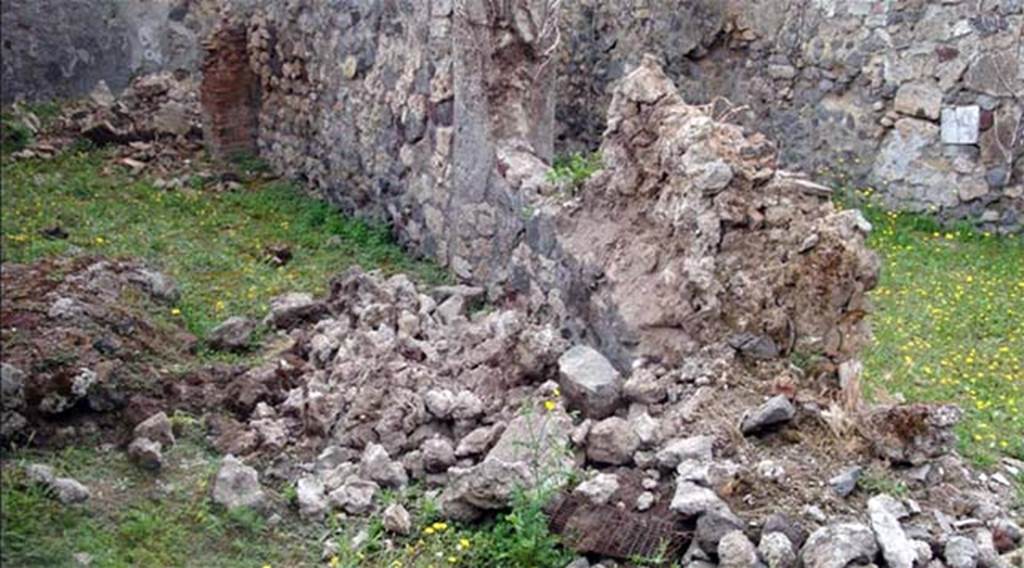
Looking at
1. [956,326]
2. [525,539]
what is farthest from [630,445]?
[956,326]

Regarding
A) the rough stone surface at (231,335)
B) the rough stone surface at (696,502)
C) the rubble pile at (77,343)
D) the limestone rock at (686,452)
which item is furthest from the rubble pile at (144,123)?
the rough stone surface at (696,502)

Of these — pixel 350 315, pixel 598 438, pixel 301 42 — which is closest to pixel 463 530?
pixel 598 438

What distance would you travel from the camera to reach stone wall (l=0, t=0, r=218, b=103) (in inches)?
A: 349

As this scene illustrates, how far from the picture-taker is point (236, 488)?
4184mm

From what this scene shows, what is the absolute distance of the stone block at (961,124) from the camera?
921 centimetres

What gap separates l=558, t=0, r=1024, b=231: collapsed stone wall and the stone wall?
3.58m

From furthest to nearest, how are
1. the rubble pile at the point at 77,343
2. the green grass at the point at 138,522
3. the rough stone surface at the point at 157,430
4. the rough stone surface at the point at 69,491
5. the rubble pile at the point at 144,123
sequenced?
the rubble pile at the point at 144,123, the rough stone surface at the point at 157,430, the rubble pile at the point at 77,343, the rough stone surface at the point at 69,491, the green grass at the point at 138,522

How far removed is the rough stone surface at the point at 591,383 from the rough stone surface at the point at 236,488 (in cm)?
129

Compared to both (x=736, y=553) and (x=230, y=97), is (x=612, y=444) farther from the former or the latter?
(x=230, y=97)

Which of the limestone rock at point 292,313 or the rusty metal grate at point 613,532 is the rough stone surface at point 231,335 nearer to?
the limestone rock at point 292,313

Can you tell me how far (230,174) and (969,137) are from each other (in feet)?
18.2

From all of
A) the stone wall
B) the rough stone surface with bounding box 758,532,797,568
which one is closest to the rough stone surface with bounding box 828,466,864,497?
the rough stone surface with bounding box 758,532,797,568

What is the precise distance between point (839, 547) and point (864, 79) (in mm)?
6682

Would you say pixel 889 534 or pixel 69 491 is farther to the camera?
pixel 889 534
